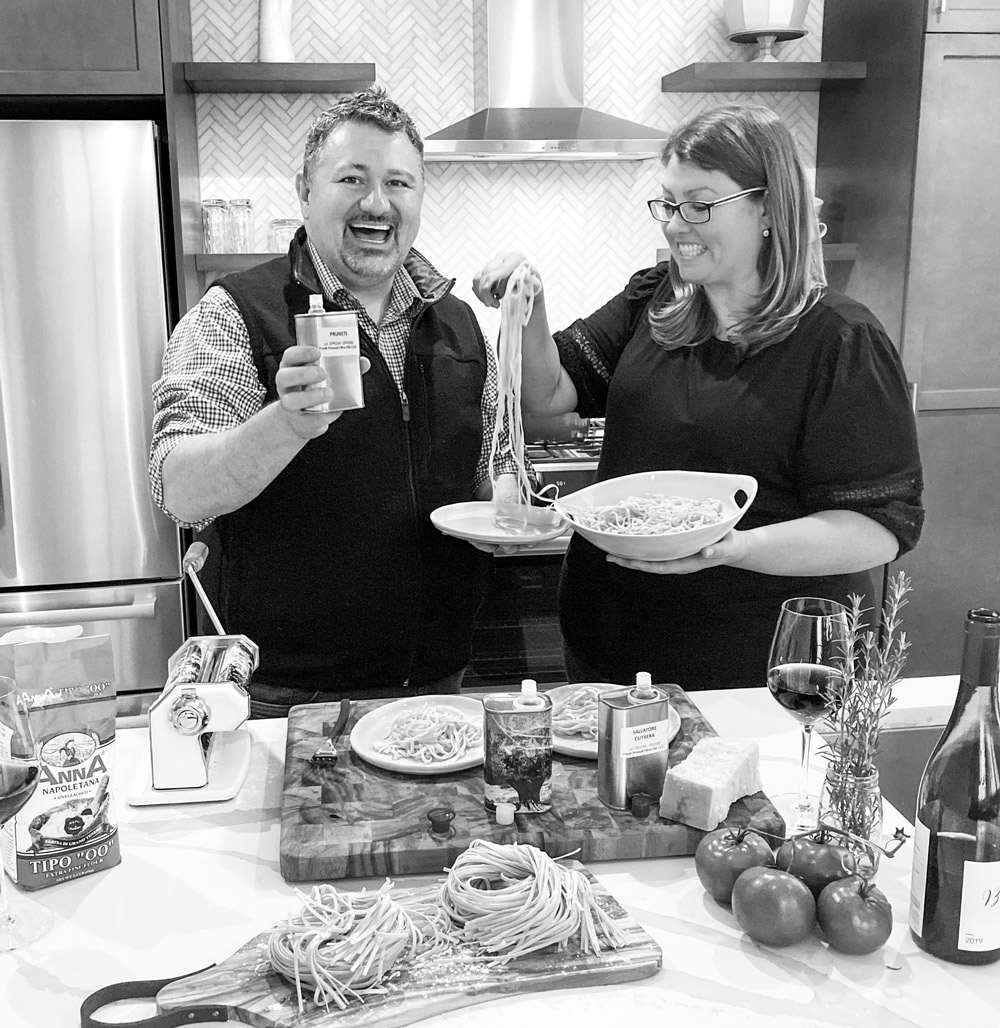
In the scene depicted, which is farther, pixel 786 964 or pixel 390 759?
pixel 390 759

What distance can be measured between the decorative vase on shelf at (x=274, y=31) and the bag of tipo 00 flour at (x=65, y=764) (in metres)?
2.78

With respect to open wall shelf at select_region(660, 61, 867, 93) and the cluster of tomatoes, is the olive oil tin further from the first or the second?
open wall shelf at select_region(660, 61, 867, 93)

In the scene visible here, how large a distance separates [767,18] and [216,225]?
1962 millimetres

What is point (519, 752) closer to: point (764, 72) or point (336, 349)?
point (336, 349)

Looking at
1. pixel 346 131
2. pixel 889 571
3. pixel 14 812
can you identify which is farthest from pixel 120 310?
pixel 889 571

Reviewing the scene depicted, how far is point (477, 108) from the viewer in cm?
380

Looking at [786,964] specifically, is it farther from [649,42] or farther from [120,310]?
[649,42]

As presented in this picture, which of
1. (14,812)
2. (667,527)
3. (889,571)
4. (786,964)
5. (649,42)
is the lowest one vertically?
(889,571)

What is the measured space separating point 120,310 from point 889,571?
2555mm

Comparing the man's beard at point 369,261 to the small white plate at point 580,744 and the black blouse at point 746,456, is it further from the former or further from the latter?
the small white plate at point 580,744

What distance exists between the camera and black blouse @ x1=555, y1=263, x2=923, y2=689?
6.34ft

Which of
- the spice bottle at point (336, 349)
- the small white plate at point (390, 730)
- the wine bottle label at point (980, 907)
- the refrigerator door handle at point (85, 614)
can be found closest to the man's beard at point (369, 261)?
the spice bottle at point (336, 349)

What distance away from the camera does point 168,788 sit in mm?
1451

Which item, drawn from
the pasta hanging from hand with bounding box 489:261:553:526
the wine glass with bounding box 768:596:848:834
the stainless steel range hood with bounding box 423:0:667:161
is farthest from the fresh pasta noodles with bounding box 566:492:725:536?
the stainless steel range hood with bounding box 423:0:667:161
